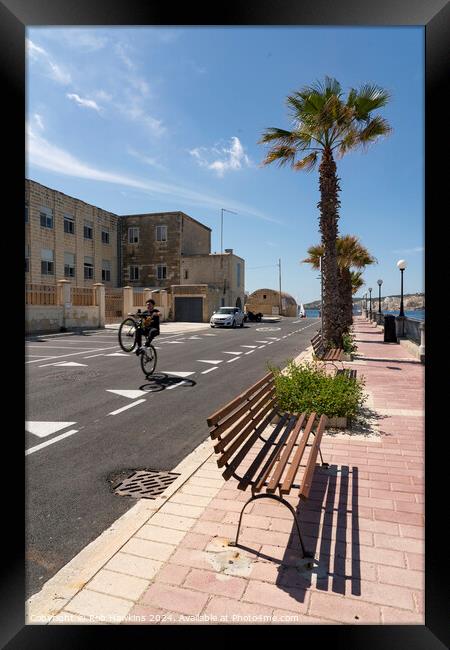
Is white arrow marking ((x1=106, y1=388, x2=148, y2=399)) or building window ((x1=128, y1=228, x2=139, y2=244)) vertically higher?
building window ((x1=128, y1=228, x2=139, y2=244))

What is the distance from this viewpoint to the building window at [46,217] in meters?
34.6

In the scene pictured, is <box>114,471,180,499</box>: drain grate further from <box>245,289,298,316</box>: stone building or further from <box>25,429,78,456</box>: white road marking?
<box>245,289,298,316</box>: stone building

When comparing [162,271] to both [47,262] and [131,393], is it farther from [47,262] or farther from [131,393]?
[131,393]

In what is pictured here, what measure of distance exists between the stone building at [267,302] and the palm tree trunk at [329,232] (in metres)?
50.6

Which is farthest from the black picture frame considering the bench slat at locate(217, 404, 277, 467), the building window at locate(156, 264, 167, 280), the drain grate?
the building window at locate(156, 264, 167, 280)

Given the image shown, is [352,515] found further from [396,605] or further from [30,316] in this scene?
[30,316]

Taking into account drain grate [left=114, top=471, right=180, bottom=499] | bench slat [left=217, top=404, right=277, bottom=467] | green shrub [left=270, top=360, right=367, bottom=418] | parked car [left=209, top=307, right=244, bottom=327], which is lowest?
drain grate [left=114, top=471, right=180, bottom=499]

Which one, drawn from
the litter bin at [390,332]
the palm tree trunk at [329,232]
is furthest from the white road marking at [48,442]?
the litter bin at [390,332]

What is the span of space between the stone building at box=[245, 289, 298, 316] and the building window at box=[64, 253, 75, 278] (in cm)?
3061

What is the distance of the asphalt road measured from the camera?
11.8ft

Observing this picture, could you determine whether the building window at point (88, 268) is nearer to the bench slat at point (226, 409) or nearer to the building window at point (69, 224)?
the building window at point (69, 224)

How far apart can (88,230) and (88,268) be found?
11.8 ft

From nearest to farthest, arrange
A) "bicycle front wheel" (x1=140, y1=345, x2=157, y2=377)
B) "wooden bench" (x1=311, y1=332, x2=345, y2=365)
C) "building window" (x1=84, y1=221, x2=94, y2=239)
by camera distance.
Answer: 1. "wooden bench" (x1=311, y1=332, x2=345, y2=365)
2. "bicycle front wheel" (x1=140, y1=345, x2=157, y2=377)
3. "building window" (x1=84, y1=221, x2=94, y2=239)

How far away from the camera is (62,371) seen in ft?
38.0
